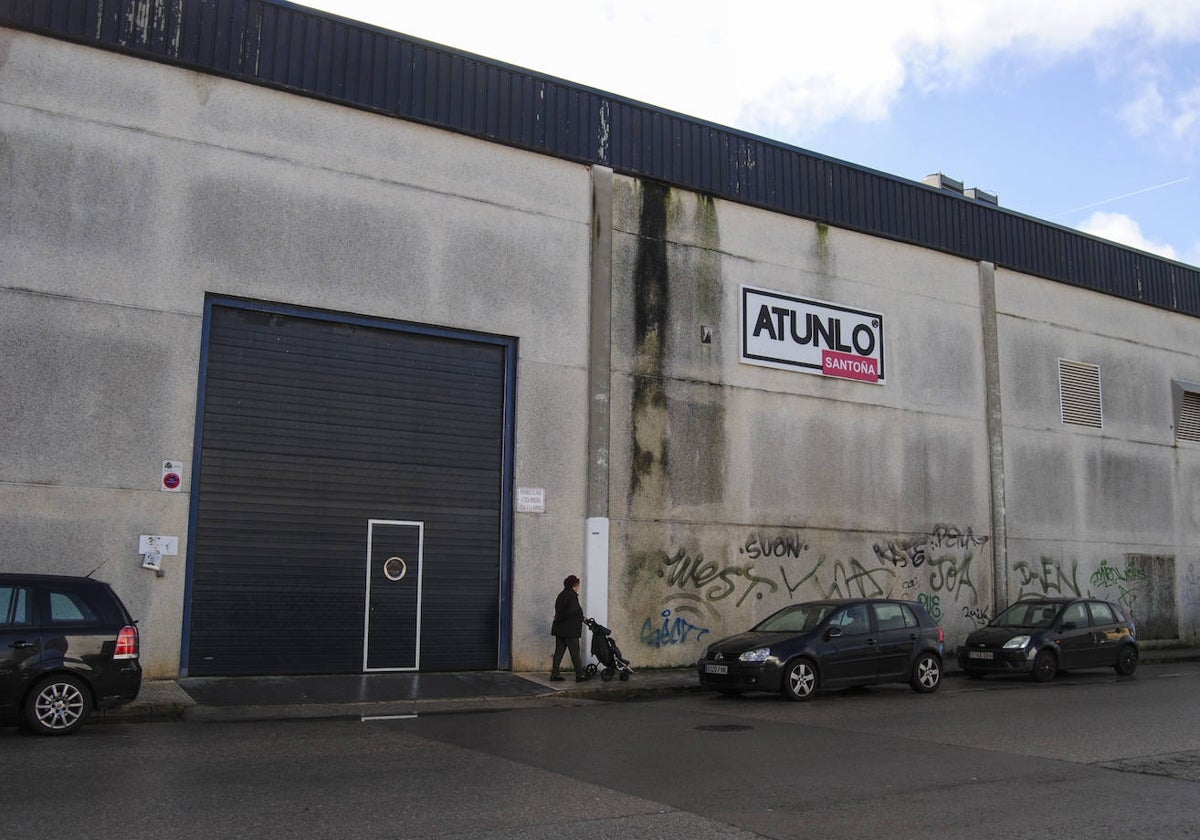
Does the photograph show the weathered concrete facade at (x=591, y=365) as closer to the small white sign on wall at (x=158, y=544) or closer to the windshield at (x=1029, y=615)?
the small white sign on wall at (x=158, y=544)

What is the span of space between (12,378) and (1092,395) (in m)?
23.2

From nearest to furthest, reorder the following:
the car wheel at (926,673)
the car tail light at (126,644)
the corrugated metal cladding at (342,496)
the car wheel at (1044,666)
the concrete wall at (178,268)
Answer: the car tail light at (126,644) < the concrete wall at (178,268) < the corrugated metal cladding at (342,496) < the car wheel at (926,673) < the car wheel at (1044,666)

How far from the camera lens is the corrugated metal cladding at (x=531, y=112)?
48.3 ft

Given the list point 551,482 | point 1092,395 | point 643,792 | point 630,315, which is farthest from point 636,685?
point 1092,395

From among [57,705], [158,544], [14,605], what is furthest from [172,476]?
[57,705]

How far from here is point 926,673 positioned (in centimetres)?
1541

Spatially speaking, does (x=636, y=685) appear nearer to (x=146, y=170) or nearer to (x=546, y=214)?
(x=546, y=214)

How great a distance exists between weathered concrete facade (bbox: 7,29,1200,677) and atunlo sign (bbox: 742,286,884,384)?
0.25 m

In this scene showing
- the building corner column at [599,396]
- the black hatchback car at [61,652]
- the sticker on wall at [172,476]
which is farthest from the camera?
the building corner column at [599,396]

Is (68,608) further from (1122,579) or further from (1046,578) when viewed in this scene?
(1122,579)

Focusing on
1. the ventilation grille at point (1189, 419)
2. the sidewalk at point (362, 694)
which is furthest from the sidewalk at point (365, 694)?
the ventilation grille at point (1189, 419)

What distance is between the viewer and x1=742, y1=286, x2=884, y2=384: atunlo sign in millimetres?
19641

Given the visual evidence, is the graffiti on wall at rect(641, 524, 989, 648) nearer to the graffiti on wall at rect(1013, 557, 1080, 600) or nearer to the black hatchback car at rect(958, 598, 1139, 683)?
the graffiti on wall at rect(1013, 557, 1080, 600)

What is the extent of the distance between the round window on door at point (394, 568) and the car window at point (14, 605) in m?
6.15
